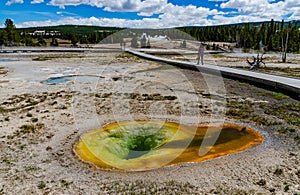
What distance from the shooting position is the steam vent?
6.66 m

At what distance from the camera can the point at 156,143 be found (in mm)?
7699

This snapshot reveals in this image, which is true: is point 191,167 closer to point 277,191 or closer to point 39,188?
point 277,191

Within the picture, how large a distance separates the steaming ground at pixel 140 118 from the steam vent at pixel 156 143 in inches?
13.5

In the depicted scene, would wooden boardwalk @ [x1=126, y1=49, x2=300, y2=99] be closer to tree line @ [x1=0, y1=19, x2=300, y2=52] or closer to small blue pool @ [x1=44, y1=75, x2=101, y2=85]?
small blue pool @ [x1=44, y1=75, x2=101, y2=85]

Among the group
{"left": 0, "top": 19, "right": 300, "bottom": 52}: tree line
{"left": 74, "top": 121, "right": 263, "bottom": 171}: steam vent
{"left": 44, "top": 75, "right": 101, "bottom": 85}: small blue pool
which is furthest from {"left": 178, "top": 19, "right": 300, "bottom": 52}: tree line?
{"left": 74, "top": 121, "right": 263, "bottom": 171}: steam vent

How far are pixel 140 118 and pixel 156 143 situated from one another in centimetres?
212

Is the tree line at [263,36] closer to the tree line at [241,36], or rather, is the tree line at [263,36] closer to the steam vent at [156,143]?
the tree line at [241,36]

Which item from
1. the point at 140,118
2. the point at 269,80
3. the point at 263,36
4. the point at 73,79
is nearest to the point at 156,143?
the point at 140,118

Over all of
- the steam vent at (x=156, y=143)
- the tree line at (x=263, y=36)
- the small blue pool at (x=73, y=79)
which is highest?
the tree line at (x=263, y=36)

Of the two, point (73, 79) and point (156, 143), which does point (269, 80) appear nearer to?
point (156, 143)

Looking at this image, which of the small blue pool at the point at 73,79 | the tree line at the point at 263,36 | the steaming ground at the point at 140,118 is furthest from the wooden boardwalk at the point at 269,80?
the tree line at the point at 263,36

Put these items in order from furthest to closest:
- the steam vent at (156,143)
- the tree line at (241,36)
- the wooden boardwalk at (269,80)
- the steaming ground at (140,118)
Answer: the tree line at (241,36) < the wooden boardwalk at (269,80) < the steam vent at (156,143) < the steaming ground at (140,118)

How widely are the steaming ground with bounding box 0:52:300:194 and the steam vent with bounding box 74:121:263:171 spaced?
1.12 feet

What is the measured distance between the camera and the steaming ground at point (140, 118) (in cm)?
548
